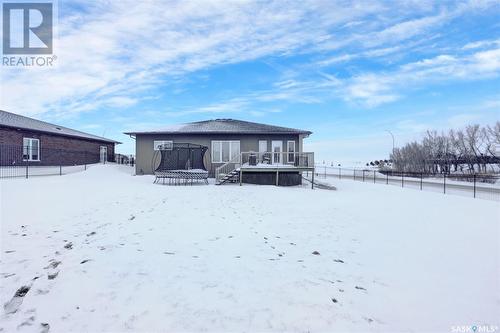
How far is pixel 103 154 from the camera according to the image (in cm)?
2723

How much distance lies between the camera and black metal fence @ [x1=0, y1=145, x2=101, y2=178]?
16.8m

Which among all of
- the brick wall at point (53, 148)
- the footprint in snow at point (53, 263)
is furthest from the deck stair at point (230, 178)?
the brick wall at point (53, 148)

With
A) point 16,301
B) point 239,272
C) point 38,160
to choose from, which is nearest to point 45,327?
point 16,301

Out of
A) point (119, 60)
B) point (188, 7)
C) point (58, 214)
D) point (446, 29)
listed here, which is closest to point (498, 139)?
point (446, 29)

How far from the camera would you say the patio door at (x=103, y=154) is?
26906 mm

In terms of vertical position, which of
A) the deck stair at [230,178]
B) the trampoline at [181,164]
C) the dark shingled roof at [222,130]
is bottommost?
the deck stair at [230,178]

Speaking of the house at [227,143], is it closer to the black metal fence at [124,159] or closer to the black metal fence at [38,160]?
the black metal fence at [38,160]

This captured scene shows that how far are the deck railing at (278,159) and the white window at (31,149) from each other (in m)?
15.4

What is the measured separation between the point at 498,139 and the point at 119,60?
41976mm

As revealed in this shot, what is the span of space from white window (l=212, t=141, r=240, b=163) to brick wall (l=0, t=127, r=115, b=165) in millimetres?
12959

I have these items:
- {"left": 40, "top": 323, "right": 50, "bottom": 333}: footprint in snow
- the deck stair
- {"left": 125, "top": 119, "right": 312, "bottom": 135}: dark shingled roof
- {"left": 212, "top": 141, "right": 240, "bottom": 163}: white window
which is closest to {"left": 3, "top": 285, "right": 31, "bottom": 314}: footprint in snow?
{"left": 40, "top": 323, "right": 50, "bottom": 333}: footprint in snow

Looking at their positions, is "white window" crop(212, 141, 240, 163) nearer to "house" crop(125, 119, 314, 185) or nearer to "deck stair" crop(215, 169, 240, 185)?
"house" crop(125, 119, 314, 185)

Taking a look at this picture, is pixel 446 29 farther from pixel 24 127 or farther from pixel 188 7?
pixel 24 127

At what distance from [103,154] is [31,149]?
7.77m
